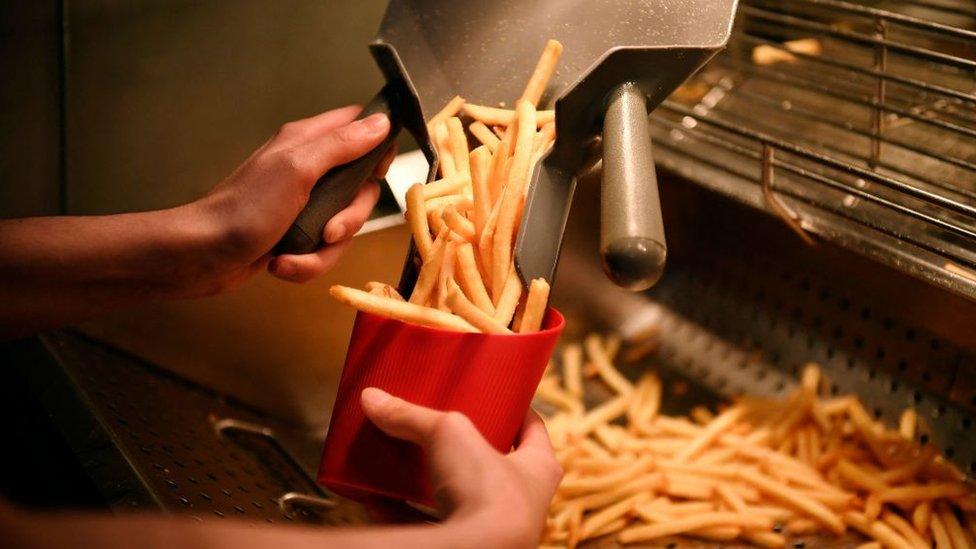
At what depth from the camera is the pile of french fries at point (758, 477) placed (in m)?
1.46

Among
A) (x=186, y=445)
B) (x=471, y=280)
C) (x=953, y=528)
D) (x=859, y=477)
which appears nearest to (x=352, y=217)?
(x=471, y=280)

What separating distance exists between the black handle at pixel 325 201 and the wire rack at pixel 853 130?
2.43ft

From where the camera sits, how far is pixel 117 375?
1.61 meters

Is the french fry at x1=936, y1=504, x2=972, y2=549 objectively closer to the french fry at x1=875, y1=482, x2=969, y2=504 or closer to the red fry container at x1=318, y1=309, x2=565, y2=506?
the french fry at x1=875, y1=482, x2=969, y2=504

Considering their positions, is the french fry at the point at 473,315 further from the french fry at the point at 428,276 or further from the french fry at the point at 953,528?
the french fry at the point at 953,528

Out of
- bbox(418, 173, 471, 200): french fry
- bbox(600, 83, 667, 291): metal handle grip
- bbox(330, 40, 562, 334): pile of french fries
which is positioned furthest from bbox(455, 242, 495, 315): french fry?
bbox(600, 83, 667, 291): metal handle grip

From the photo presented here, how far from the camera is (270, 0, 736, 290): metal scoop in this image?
91cm

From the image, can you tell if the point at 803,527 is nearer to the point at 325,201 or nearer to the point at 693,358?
the point at 693,358

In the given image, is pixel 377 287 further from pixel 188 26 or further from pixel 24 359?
pixel 188 26

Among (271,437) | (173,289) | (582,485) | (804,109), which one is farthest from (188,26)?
(804,109)

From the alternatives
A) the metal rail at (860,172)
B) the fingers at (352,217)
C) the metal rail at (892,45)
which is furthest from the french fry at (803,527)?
the fingers at (352,217)

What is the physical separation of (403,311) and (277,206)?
0.30 metres

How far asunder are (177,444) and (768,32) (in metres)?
1.52

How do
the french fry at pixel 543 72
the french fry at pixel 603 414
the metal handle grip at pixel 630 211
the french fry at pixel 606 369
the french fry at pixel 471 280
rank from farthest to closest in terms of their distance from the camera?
the french fry at pixel 606 369, the french fry at pixel 603 414, the french fry at pixel 543 72, the french fry at pixel 471 280, the metal handle grip at pixel 630 211
